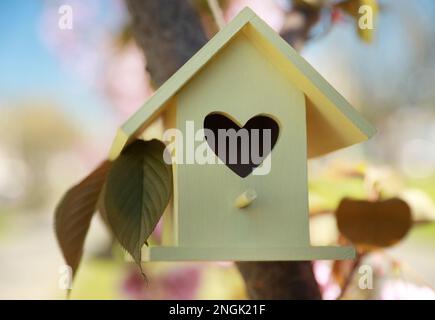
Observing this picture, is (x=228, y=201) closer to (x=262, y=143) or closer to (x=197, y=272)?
(x=262, y=143)

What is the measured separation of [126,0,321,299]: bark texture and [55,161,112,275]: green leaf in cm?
13

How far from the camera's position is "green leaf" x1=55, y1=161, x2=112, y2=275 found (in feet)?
2.34

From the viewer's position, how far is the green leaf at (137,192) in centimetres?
62

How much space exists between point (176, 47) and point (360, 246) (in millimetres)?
300

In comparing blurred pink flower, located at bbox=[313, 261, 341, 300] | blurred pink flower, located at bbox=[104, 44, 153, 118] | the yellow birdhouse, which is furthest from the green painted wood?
blurred pink flower, located at bbox=[104, 44, 153, 118]

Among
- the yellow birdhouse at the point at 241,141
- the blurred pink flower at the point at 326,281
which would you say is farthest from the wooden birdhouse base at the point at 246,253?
the blurred pink flower at the point at 326,281

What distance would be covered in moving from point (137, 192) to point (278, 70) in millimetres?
173

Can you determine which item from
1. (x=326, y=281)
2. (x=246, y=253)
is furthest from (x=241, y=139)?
(x=326, y=281)

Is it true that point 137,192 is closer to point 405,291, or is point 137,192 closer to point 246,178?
point 246,178

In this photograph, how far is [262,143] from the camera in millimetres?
713

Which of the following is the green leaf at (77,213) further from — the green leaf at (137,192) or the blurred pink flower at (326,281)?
the blurred pink flower at (326,281)

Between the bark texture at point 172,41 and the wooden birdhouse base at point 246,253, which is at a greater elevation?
the bark texture at point 172,41

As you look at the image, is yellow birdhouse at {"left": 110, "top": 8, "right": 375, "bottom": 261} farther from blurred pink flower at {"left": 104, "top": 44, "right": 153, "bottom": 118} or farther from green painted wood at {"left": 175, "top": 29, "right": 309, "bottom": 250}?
blurred pink flower at {"left": 104, "top": 44, "right": 153, "bottom": 118}

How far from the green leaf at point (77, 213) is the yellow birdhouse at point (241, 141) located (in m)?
0.05
